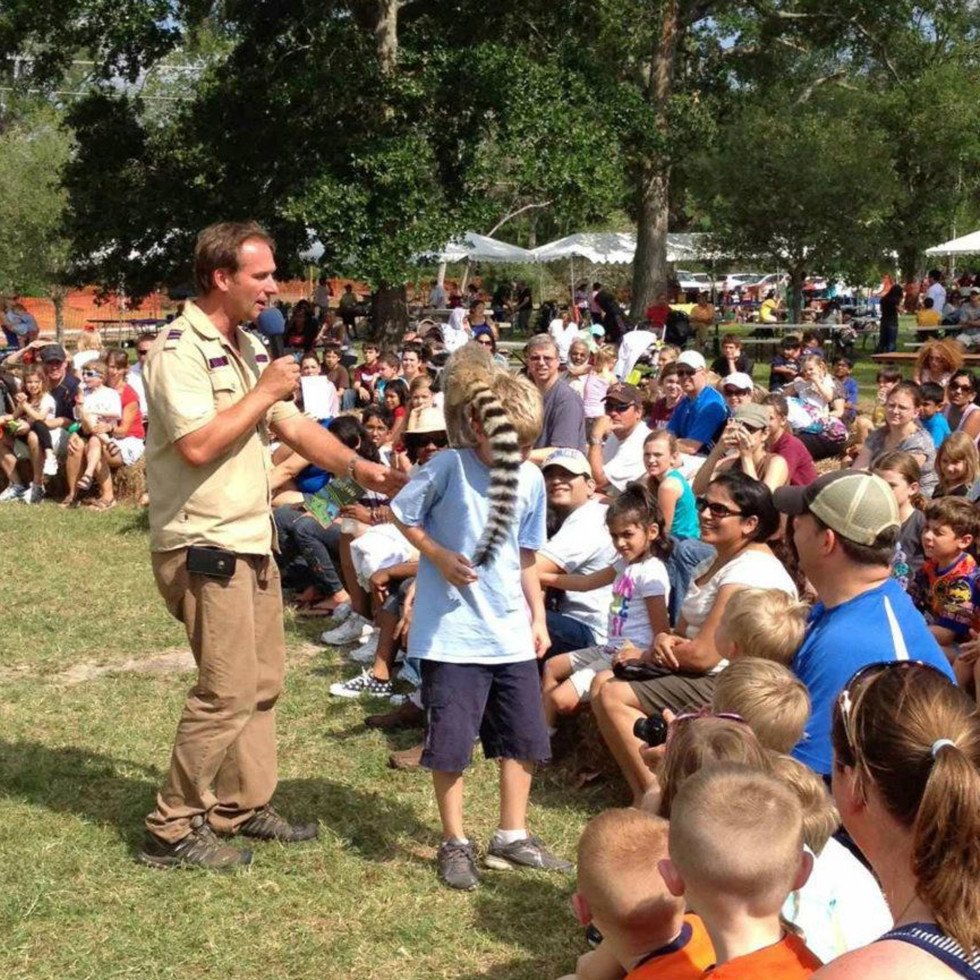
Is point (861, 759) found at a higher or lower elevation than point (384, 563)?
higher

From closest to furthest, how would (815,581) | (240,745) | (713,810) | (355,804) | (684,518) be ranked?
(713,810) → (815,581) → (240,745) → (355,804) → (684,518)

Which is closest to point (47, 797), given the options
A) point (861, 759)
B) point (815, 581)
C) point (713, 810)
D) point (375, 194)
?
point (815, 581)

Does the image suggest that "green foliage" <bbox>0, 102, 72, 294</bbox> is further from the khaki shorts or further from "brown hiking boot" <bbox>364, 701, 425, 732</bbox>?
the khaki shorts

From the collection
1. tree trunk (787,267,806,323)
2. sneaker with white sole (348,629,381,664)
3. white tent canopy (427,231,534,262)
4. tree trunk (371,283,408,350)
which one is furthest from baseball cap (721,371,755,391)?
white tent canopy (427,231,534,262)

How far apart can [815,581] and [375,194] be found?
17.2 metres

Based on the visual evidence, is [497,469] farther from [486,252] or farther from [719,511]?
[486,252]

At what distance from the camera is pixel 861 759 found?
2.09m

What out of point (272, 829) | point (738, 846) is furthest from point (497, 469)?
point (738, 846)

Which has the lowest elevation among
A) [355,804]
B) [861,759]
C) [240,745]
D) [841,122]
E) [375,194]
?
[355,804]

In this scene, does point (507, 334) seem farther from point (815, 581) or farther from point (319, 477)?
point (815, 581)

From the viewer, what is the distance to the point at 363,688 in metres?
7.12

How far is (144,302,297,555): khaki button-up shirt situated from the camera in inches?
180

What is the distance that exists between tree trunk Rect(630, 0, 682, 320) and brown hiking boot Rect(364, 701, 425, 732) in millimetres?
20111

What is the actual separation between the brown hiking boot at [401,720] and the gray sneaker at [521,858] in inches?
Answer: 66.8
